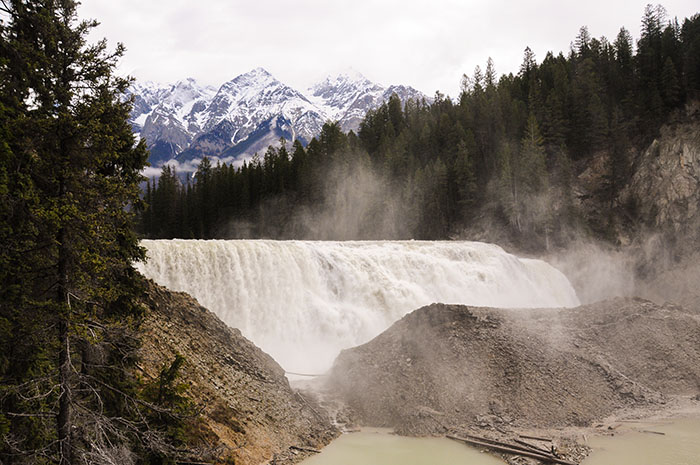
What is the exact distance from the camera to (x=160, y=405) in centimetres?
788

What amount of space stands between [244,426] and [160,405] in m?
3.54

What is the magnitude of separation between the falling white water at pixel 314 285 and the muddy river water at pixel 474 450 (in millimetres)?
8715

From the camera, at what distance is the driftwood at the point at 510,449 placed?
37.5 ft

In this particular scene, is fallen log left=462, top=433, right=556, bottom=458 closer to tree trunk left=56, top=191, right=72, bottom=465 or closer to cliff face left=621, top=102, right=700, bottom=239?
tree trunk left=56, top=191, right=72, bottom=465

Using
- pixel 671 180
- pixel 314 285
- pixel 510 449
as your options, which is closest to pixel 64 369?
pixel 510 449

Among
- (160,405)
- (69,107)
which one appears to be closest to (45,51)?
(69,107)

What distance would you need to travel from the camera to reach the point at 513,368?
15758 mm

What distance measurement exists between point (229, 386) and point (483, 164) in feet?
170

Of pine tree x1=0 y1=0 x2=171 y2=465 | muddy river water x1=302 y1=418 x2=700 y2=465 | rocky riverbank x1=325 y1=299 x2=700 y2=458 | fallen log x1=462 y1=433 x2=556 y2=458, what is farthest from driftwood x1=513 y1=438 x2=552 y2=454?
pine tree x1=0 y1=0 x2=171 y2=465

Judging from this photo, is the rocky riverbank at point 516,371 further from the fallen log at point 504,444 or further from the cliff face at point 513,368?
the fallen log at point 504,444

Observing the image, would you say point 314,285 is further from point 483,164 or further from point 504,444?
point 483,164

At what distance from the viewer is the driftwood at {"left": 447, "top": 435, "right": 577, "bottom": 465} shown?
37.5 ft

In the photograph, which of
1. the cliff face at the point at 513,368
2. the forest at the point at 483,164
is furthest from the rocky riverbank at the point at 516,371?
the forest at the point at 483,164

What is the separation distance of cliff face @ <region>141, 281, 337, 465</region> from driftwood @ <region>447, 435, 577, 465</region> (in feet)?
13.2
